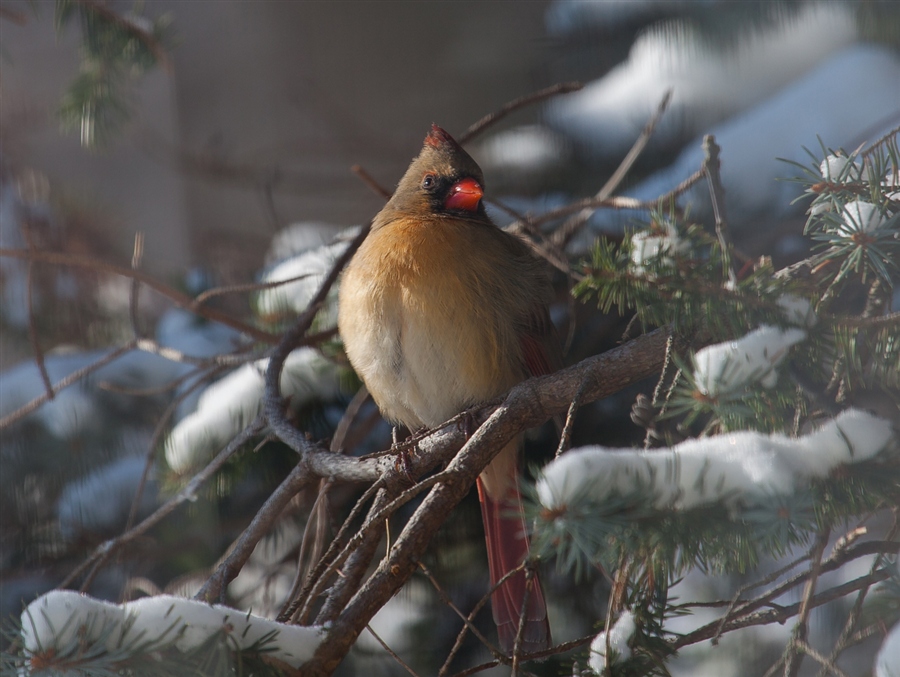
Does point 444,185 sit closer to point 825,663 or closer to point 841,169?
point 841,169

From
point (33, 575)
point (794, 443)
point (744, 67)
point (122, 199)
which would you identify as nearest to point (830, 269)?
point (794, 443)

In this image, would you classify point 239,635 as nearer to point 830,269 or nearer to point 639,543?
point 639,543

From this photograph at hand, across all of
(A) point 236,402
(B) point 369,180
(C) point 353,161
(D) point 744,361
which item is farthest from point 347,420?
(C) point 353,161

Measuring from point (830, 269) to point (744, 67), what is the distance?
1.45 meters

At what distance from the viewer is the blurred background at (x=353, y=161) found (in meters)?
2.20

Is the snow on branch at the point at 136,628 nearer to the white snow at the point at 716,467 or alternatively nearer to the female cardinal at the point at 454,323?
the white snow at the point at 716,467

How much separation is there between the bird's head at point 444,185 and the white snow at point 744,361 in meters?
1.11

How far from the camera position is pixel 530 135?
2.92 metres

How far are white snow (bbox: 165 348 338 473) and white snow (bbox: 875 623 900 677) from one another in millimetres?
1696

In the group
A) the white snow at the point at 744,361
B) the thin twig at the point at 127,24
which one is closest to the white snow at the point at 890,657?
the white snow at the point at 744,361

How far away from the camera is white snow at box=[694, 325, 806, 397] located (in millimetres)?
989

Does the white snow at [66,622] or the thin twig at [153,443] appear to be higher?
the white snow at [66,622]

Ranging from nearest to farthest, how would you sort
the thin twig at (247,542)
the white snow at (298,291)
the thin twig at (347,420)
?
the thin twig at (247,542) → the thin twig at (347,420) → the white snow at (298,291)

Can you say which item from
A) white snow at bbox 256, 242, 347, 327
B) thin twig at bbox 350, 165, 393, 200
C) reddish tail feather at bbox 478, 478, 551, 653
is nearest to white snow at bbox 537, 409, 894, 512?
reddish tail feather at bbox 478, 478, 551, 653
